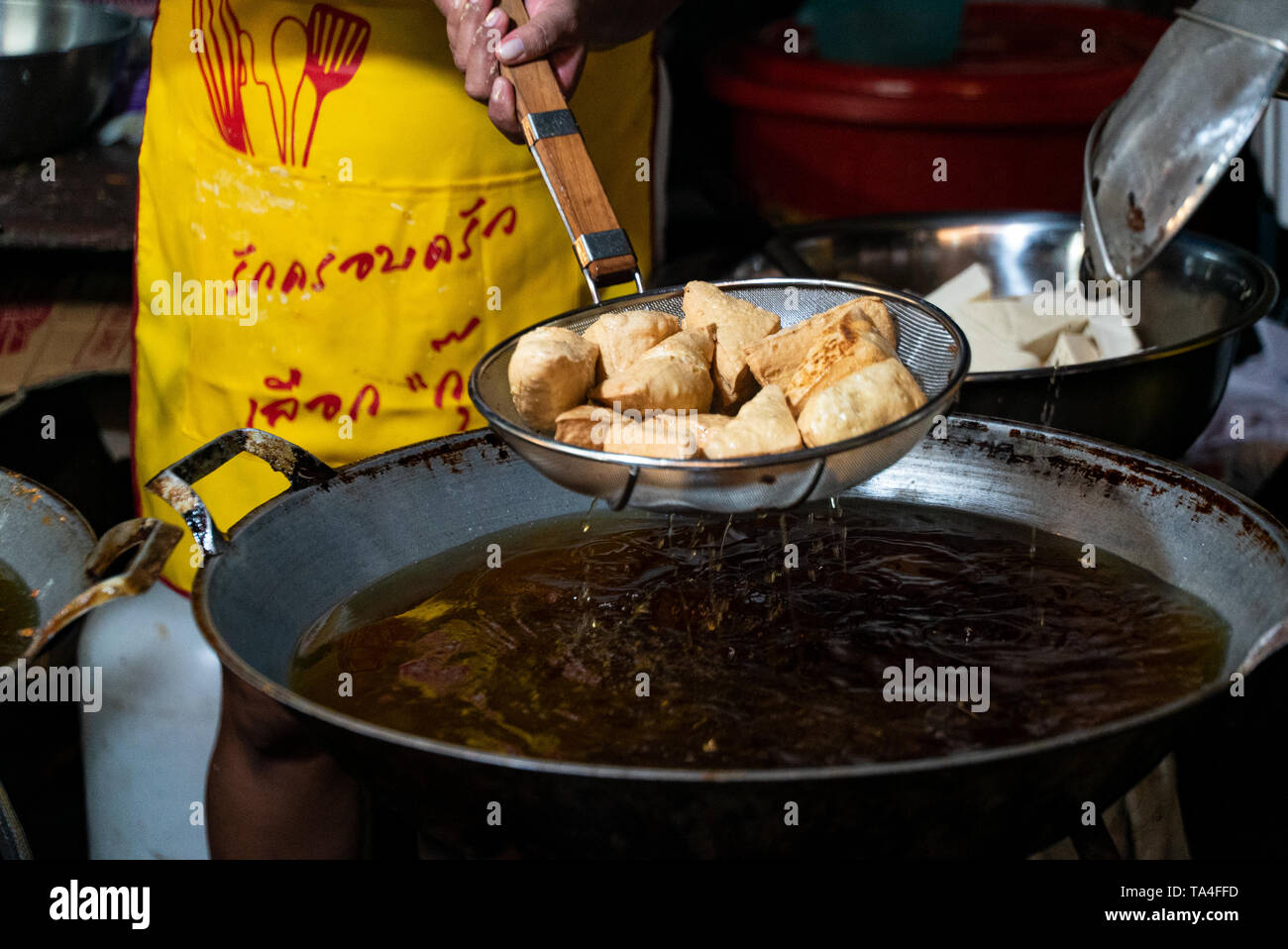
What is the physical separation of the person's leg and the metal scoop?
3.63 feet

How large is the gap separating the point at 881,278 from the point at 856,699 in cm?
117

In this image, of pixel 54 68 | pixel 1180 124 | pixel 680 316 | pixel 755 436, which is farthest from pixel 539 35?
pixel 54 68

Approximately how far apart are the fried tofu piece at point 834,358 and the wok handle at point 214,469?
0.52 metres

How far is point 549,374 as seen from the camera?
1.27m

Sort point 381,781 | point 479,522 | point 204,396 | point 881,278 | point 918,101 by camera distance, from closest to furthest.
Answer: point 381,781, point 479,522, point 204,396, point 881,278, point 918,101

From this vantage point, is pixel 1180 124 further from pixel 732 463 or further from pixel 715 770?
pixel 715 770

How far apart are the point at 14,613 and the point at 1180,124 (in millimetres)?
1167

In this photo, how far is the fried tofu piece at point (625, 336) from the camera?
137 centimetres

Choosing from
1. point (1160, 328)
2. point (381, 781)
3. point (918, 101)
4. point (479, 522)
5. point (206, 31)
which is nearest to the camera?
point (381, 781)

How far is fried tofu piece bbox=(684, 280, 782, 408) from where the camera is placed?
1396 mm

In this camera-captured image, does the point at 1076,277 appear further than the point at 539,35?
Yes
